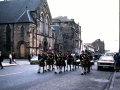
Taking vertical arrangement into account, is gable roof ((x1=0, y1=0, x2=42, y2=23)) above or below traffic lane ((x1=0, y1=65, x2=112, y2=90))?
above

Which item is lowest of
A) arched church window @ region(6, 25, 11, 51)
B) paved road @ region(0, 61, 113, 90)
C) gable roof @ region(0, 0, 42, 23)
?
paved road @ region(0, 61, 113, 90)

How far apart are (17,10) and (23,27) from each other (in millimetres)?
6298

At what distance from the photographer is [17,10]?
53438 mm

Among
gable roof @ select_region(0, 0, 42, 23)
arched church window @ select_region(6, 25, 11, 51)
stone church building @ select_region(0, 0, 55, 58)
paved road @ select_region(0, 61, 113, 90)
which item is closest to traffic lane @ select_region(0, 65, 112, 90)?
paved road @ select_region(0, 61, 113, 90)

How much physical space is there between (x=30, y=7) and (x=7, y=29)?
782cm

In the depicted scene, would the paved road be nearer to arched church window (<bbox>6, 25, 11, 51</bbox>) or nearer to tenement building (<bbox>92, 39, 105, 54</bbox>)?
arched church window (<bbox>6, 25, 11, 51</bbox>)

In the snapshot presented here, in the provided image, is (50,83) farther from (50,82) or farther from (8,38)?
(8,38)

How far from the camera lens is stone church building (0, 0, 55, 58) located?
49.4 m

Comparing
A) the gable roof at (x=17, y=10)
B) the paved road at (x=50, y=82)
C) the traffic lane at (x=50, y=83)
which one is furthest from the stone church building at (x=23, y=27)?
the traffic lane at (x=50, y=83)

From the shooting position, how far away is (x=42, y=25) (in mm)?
55750

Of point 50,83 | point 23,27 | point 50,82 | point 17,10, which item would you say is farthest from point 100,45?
point 50,83

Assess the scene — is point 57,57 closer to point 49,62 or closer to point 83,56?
point 49,62

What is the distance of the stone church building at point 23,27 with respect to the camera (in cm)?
4944

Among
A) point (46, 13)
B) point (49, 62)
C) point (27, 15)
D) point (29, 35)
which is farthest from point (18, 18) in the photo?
point (49, 62)
